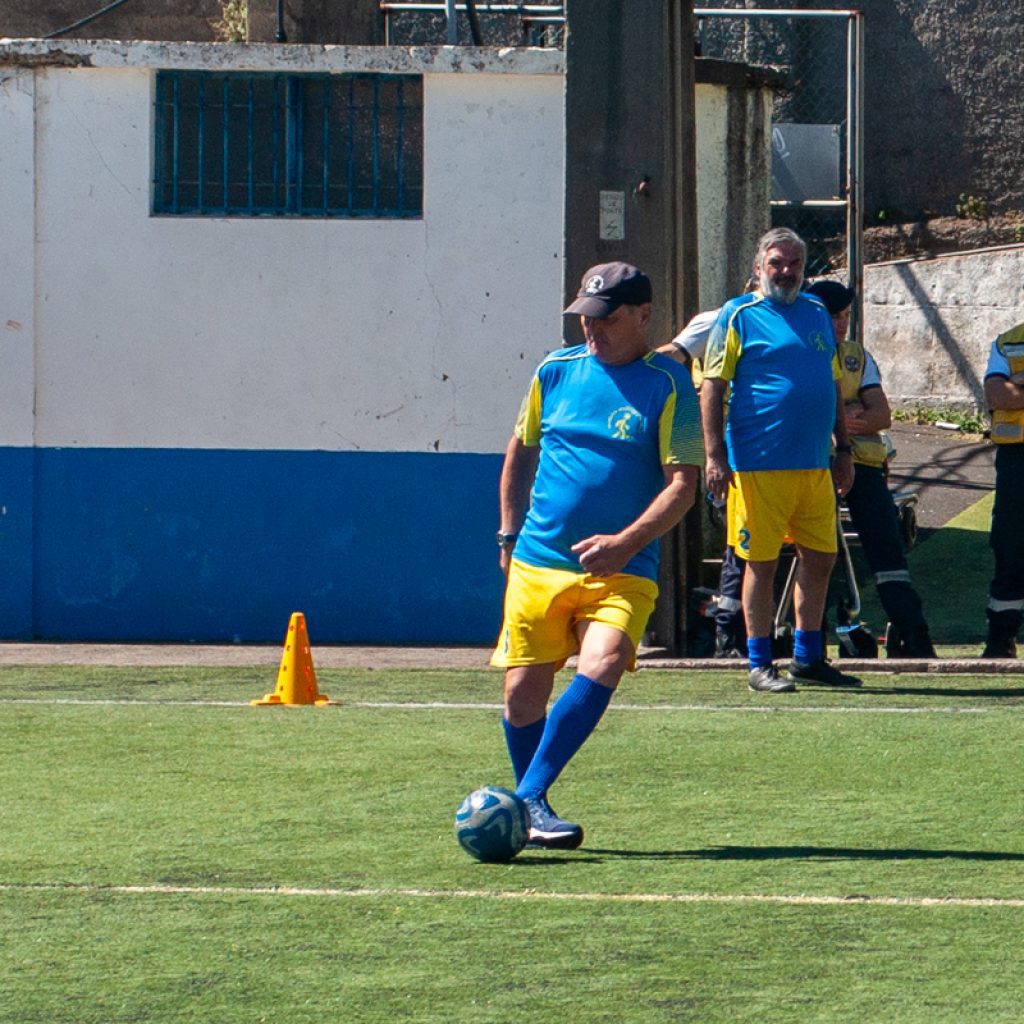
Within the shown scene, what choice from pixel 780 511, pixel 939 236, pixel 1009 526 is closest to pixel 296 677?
pixel 780 511

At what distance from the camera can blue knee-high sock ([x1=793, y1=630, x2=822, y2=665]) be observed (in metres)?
9.48

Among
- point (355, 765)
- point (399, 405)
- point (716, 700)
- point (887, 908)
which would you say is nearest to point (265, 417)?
point (399, 405)

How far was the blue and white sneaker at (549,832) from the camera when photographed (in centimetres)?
607

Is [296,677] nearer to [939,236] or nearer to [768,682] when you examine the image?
[768,682]

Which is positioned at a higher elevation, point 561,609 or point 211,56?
point 211,56

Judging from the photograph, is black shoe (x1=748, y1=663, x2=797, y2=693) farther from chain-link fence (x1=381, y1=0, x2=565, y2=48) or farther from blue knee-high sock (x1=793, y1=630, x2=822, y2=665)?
chain-link fence (x1=381, y1=0, x2=565, y2=48)

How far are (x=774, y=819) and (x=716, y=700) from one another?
109 inches

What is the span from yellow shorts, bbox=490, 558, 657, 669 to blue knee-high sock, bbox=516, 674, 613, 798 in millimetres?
176

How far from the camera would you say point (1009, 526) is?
34.7ft

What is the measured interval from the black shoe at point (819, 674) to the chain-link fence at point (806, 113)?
5335 mm

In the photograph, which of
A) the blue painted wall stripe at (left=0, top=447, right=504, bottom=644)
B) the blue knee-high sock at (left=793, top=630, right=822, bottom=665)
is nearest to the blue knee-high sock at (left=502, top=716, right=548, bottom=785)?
the blue knee-high sock at (left=793, top=630, right=822, bottom=665)

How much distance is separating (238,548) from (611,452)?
618 centimetres

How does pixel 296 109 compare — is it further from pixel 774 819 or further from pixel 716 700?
pixel 774 819

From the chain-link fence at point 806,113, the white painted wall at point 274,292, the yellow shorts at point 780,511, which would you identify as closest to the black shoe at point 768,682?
the yellow shorts at point 780,511
